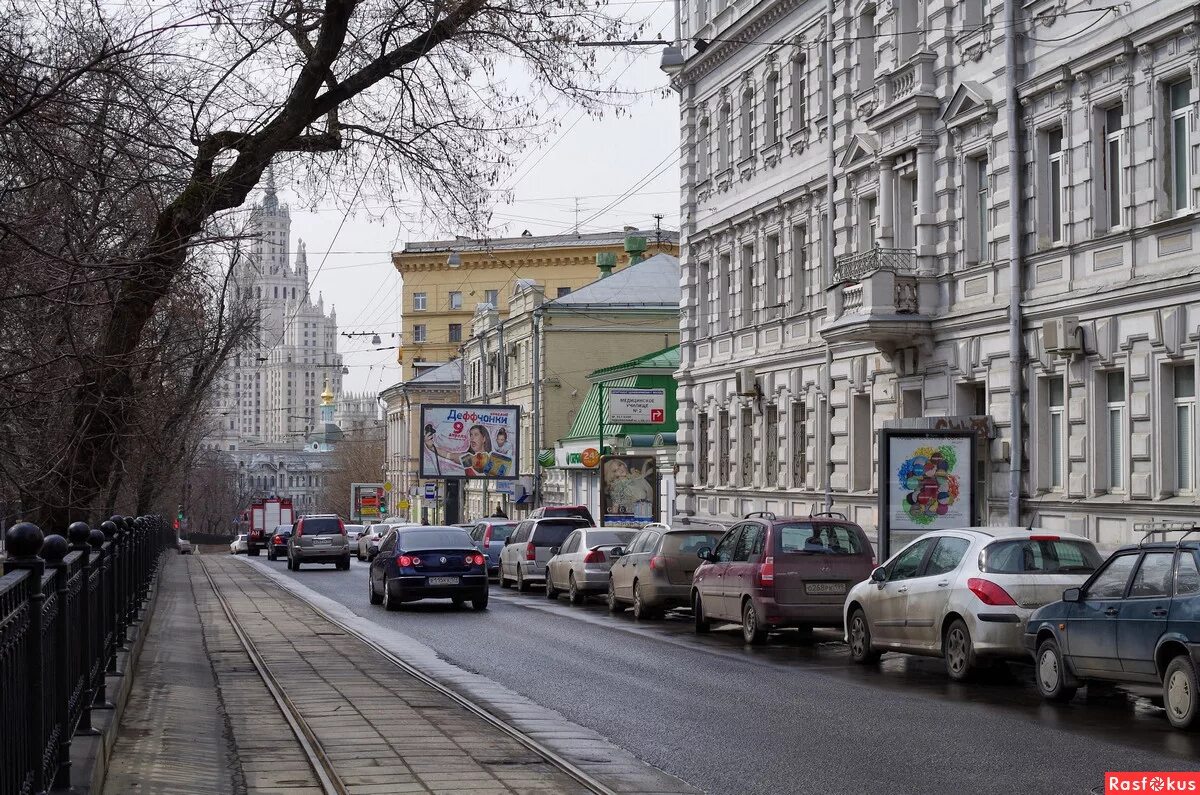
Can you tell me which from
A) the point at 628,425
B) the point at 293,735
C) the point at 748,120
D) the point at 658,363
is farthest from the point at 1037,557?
the point at 658,363

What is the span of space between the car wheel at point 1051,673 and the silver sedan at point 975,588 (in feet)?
2.63

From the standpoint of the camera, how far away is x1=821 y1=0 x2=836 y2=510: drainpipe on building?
3241 centimetres

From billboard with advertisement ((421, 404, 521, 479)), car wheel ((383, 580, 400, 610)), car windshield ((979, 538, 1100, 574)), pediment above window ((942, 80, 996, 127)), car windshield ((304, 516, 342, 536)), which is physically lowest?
car wheel ((383, 580, 400, 610))

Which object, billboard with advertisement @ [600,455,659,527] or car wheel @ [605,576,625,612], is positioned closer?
car wheel @ [605,576,625,612]

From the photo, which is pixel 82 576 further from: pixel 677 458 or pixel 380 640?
pixel 677 458

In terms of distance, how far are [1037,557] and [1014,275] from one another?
33.1 ft

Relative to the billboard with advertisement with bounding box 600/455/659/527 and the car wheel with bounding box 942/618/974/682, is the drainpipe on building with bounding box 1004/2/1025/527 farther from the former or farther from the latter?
the billboard with advertisement with bounding box 600/455/659/527

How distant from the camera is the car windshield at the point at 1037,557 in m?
15.7

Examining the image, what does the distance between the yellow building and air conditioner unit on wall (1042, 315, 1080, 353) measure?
243 ft

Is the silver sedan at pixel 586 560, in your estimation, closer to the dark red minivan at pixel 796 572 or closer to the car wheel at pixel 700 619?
the car wheel at pixel 700 619

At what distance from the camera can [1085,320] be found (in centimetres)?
2342

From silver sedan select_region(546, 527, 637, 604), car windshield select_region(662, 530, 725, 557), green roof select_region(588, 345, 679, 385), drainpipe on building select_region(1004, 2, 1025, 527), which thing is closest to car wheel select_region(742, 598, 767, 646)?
car windshield select_region(662, 530, 725, 557)

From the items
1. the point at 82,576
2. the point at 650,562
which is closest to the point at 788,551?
the point at 650,562

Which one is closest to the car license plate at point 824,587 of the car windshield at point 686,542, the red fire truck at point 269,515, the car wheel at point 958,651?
the car wheel at point 958,651
